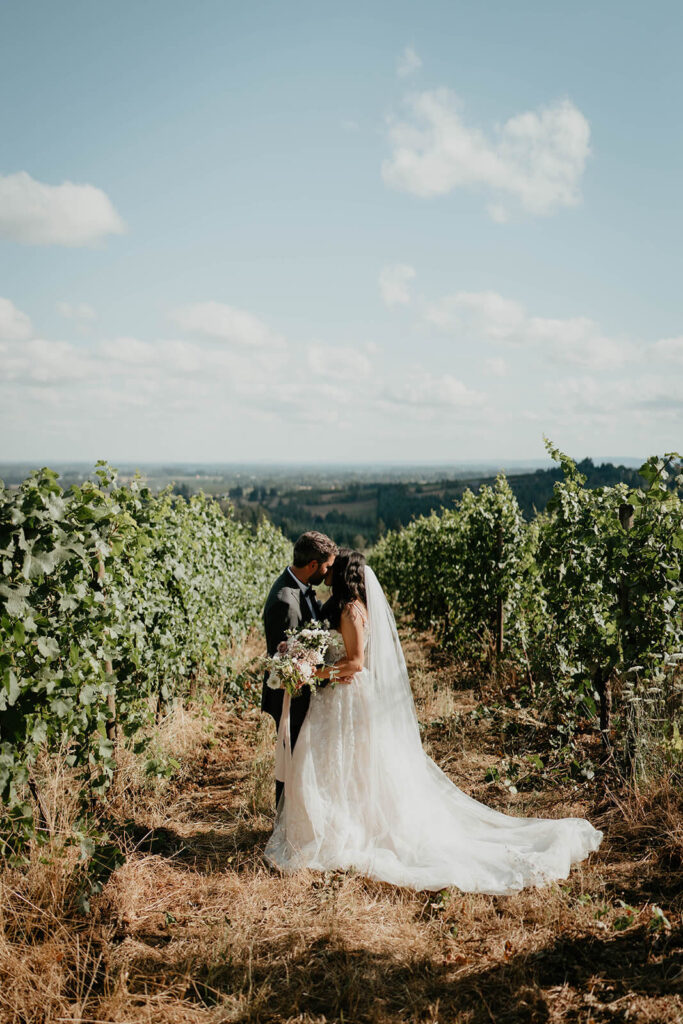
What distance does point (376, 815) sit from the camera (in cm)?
423

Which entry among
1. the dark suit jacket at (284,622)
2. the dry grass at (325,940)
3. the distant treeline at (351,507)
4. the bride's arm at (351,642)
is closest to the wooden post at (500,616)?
the dry grass at (325,940)

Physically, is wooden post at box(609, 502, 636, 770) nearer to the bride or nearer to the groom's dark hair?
the bride

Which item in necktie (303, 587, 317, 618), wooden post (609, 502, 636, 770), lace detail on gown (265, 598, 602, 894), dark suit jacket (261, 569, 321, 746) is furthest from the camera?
wooden post (609, 502, 636, 770)

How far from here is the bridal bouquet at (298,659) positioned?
396 cm

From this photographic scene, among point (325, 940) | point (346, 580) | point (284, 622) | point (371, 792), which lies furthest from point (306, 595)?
point (325, 940)

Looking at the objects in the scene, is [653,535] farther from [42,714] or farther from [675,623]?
[42,714]

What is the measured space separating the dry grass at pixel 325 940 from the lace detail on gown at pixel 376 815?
173 millimetres

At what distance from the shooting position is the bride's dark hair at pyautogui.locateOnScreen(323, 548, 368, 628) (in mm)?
4234

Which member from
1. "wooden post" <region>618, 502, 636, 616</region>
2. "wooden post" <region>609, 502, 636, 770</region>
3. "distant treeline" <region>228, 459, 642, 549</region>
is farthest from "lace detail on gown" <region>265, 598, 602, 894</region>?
"distant treeline" <region>228, 459, 642, 549</region>

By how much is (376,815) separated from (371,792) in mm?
155

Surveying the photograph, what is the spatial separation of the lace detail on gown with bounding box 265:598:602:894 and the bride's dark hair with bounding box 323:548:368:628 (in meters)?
0.31

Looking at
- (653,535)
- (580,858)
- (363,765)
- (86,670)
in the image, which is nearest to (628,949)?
(580,858)

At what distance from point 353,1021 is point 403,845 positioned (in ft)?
4.47

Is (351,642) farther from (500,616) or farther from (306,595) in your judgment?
(500,616)
